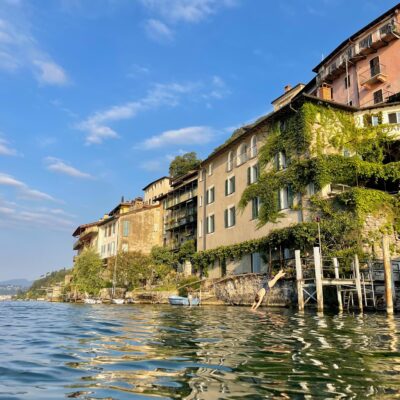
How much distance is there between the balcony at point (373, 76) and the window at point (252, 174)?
1348cm

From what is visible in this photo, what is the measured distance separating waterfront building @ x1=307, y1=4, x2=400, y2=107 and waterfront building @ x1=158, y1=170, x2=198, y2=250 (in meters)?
19.4

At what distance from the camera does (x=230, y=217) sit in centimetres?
3491

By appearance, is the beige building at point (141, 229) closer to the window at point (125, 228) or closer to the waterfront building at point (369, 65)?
the window at point (125, 228)

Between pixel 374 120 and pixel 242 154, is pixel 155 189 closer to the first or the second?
pixel 242 154

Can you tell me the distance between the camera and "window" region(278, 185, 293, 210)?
27737 mm

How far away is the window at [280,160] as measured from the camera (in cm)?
2936

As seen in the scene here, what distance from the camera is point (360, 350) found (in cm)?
735

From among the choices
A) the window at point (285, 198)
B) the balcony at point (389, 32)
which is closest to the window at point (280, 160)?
the window at point (285, 198)

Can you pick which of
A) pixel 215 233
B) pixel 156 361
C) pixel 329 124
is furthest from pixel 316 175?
pixel 156 361

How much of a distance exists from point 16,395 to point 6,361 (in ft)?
7.39

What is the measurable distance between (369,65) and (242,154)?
14538 millimetres

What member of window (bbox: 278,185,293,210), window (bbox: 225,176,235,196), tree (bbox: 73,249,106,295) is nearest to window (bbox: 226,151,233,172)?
window (bbox: 225,176,235,196)

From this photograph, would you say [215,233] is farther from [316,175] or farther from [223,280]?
[316,175]

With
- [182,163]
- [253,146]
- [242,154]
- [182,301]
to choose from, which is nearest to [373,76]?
[253,146]
